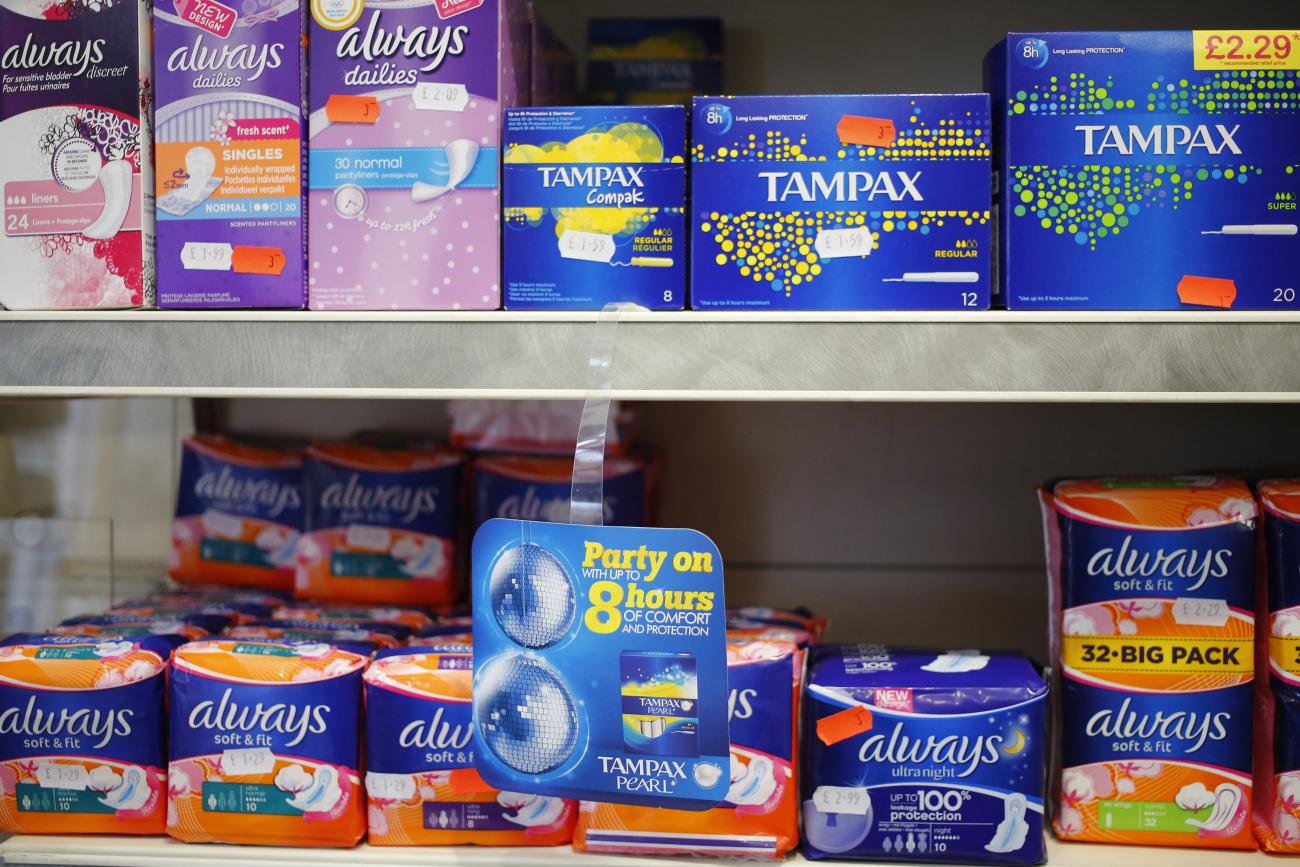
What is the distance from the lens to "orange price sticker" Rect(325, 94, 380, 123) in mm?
1277

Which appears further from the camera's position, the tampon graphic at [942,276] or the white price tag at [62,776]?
the white price tag at [62,776]

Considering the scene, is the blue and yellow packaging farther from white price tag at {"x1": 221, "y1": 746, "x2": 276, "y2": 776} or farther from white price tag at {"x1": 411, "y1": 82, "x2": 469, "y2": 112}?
white price tag at {"x1": 221, "y1": 746, "x2": 276, "y2": 776}

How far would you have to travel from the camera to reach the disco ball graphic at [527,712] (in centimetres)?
111

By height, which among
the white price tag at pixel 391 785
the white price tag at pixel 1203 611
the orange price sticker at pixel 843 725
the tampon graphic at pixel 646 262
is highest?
the tampon graphic at pixel 646 262

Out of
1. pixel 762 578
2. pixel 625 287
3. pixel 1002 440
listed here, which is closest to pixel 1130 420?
pixel 1002 440

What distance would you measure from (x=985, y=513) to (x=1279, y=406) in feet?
1.55

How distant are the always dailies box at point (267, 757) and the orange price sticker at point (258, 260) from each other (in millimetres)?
451

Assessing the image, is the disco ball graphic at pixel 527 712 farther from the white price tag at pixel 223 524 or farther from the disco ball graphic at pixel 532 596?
the white price tag at pixel 223 524

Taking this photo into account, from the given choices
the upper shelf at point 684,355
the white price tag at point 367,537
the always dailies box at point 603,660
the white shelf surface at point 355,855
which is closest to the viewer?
the always dailies box at point 603,660

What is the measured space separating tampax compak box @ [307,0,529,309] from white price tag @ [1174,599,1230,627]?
84cm

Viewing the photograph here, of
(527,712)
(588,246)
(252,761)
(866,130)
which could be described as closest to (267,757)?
(252,761)

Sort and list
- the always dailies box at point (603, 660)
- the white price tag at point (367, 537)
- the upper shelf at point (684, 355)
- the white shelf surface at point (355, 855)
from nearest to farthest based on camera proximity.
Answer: the always dailies box at point (603, 660) → the upper shelf at point (684, 355) → the white shelf surface at point (355, 855) → the white price tag at point (367, 537)

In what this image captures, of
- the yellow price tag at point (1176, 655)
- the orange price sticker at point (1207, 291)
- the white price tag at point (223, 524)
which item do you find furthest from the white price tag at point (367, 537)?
the orange price sticker at point (1207, 291)

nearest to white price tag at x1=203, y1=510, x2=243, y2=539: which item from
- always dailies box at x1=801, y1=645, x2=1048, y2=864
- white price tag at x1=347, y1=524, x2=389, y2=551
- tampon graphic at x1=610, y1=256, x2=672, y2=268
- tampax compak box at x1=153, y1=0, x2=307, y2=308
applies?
white price tag at x1=347, y1=524, x2=389, y2=551
